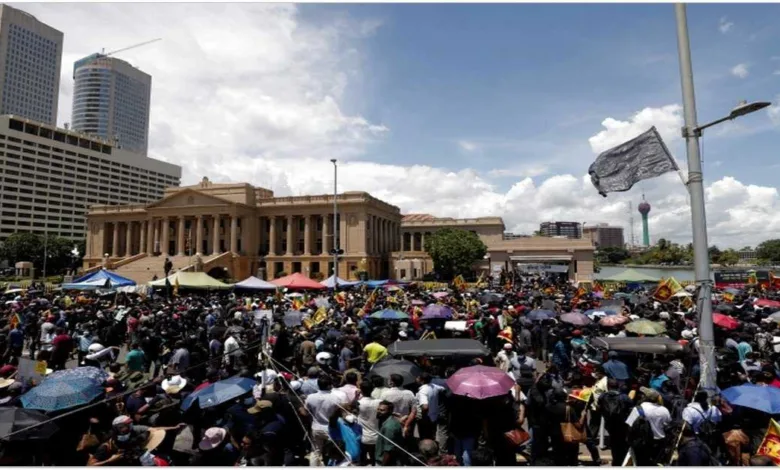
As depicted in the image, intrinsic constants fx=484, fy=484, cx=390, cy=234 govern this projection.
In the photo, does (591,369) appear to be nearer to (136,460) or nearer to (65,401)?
(136,460)

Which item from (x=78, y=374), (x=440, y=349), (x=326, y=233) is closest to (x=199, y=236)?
(x=326, y=233)

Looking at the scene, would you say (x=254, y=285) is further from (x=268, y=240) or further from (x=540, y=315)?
(x=268, y=240)

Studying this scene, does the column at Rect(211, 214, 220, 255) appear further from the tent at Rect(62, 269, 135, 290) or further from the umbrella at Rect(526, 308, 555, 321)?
the umbrella at Rect(526, 308, 555, 321)

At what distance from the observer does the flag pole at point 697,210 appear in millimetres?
7332

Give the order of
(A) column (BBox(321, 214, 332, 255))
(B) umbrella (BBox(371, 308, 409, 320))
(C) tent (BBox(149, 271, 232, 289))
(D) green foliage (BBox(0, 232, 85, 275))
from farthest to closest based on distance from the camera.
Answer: (D) green foliage (BBox(0, 232, 85, 275)) < (A) column (BBox(321, 214, 332, 255)) < (C) tent (BBox(149, 271, 232, 289)) < (B) umbrella (BBox(371, 308, 409, 320))

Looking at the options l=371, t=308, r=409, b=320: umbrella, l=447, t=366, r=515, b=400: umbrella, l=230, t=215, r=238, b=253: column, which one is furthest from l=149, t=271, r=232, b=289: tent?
l=230, t=215, r=238, b=253: column

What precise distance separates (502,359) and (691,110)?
582cm

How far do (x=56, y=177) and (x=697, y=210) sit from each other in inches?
5485

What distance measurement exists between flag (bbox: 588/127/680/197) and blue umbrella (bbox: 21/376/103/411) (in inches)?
363

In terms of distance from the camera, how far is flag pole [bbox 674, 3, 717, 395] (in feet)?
24.1

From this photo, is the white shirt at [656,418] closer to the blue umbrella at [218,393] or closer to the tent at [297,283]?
the blue umbrella at [218,393]

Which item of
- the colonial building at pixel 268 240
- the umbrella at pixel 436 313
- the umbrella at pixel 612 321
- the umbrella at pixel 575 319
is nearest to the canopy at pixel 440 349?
the umbrella at pixel 436 313

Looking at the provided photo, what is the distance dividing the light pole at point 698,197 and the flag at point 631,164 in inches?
28.4

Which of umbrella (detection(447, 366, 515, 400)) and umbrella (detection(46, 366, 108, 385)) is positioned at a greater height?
umbrella (detection(46, 366, 108, 385))
